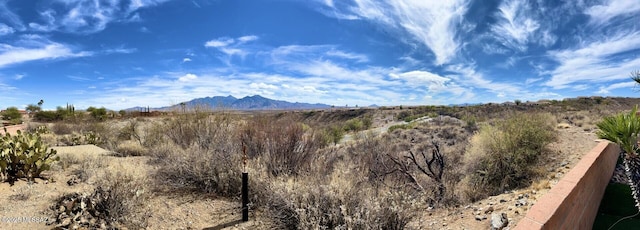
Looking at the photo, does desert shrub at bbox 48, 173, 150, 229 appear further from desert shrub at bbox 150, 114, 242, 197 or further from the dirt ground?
desert shrub at bbox 150, 114, 242, 197

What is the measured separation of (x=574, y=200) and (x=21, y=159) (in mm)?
10078

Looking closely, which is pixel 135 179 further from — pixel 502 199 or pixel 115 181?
pixel 502 199

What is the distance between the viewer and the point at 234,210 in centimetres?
584

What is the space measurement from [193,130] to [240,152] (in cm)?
407

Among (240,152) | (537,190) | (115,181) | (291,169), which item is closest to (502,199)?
(537,190)

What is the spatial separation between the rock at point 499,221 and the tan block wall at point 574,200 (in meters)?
0.60

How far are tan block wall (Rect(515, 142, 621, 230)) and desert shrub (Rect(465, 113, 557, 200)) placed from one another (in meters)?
2.11

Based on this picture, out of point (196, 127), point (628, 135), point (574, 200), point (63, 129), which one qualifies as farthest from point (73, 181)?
point (63, 129)

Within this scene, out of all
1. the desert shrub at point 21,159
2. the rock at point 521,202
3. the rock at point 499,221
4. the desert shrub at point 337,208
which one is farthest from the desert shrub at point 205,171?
the rock at point 521,202

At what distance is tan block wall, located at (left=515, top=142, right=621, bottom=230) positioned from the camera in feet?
12.8

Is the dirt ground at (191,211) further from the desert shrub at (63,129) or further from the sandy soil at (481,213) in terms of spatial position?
the desert shrub at (63,129)

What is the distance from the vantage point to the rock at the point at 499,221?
4823 millimetres

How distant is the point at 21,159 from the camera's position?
685 centimetres

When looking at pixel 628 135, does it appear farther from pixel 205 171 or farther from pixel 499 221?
pixel 205 171
